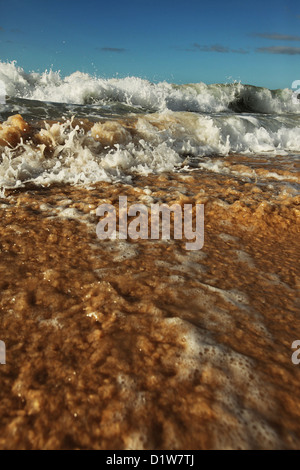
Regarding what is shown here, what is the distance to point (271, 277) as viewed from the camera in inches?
97.3

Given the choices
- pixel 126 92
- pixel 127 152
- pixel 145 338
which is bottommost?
pixel 145 338

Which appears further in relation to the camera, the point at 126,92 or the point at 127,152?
the point at 126,92

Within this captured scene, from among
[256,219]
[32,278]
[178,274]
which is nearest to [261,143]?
[256,219]

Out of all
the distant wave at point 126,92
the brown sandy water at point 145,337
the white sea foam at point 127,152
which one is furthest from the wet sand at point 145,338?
the distant wave at point 126,92

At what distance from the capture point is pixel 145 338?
5.85 ft

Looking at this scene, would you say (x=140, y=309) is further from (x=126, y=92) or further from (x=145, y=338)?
(x=126, y=92)

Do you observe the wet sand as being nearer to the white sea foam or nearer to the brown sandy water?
the brown sandy water

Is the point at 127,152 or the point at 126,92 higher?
the point at 126,92

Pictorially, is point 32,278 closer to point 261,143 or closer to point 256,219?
point 256,219

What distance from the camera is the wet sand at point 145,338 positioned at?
4.43ft

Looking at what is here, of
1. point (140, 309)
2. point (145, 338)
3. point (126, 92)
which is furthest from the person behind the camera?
point (126, 92)

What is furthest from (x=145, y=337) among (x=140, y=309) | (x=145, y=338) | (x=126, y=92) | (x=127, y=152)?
(x=126, y=92)

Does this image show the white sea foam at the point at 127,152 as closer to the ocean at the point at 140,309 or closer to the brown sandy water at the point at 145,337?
the ocean at the point at 140,309

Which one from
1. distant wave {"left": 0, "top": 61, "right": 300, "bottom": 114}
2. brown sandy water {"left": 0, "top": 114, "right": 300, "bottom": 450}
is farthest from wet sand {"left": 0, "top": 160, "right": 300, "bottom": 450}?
distant wave {"left": 0, "top": 61, "right": 300, "bottom": 114}
